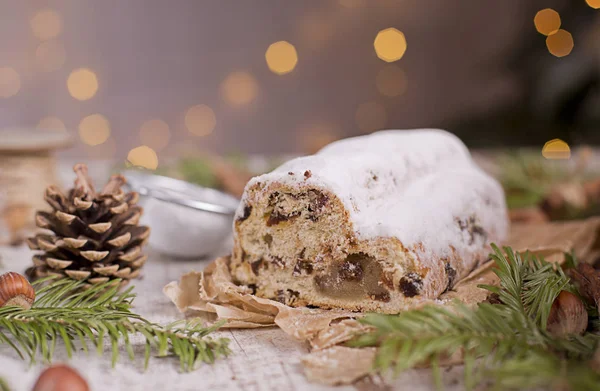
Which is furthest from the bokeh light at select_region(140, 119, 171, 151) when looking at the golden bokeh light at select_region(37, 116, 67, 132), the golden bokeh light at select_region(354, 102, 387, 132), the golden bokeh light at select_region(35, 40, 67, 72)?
the golden bokeh light at select_region(354, 102, 387, 132)

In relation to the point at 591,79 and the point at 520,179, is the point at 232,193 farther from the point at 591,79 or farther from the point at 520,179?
the point at 591,79

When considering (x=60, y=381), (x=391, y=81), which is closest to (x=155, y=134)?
(x=391, y=81)

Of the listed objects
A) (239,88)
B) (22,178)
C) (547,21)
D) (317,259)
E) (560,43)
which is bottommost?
(317,259)

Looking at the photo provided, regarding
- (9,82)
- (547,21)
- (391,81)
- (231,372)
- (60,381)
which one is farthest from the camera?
(391,81)

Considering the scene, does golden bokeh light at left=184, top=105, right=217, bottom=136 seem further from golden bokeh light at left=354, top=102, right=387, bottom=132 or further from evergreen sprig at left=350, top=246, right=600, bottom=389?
evergreen sprig at left=350, top=246, right=600, bottom=389

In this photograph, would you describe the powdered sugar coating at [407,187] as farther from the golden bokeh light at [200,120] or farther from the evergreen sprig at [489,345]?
the golden bokeh light at [200,120]

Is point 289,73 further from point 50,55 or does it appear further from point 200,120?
point 50,55
